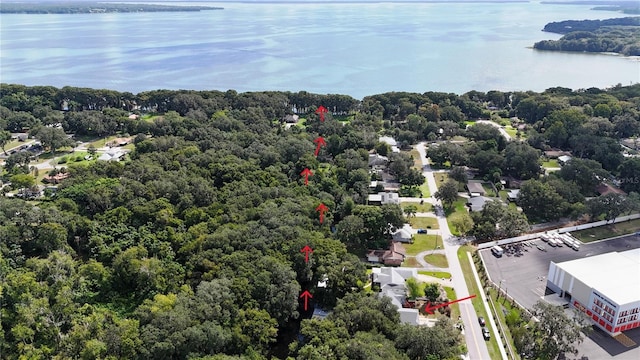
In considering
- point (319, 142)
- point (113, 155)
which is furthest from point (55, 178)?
point (319, 142)

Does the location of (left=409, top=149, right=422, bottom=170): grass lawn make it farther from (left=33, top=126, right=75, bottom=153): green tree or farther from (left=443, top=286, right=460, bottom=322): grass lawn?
(left=33, top=126, right=75, bottom=153): green tree

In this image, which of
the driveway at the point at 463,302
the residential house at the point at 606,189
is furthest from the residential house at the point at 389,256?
the residential house at the point at 606,189

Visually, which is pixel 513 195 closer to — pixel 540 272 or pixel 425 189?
pixel 425 189

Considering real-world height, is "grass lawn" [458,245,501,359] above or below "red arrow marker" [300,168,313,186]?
below

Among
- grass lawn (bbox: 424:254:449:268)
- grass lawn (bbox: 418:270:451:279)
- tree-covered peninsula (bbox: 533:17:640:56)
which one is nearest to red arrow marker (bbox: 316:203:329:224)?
grass lawn (bbox: 424:254:449:268)

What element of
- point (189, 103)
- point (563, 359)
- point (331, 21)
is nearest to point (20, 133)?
point (189, 103)

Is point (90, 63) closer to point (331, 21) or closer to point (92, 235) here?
point (92, 235)
